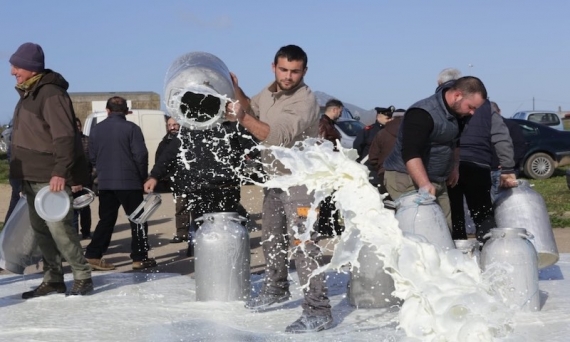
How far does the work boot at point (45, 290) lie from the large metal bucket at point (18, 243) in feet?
1.87

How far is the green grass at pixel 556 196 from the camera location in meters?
13.3

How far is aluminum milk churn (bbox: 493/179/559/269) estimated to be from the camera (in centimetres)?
778

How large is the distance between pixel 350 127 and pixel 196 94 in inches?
716

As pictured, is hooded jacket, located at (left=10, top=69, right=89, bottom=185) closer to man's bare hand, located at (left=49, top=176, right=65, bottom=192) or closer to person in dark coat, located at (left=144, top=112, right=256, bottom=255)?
man's bare hand, located at (left=49, top=176, right=65, bottom=192)

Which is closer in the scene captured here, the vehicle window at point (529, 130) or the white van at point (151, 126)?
the vehicle window at point (529, 130)

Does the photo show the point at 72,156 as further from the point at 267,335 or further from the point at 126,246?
the point at 126,246

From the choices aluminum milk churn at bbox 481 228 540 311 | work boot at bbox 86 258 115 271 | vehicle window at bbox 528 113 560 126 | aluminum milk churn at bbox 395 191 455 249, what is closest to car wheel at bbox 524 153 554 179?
vehicle window at bbox 528 113 560 126

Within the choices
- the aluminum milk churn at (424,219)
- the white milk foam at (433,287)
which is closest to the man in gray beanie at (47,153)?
the aluminum milk churn at (424,219)

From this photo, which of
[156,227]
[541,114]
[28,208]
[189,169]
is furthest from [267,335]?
[541,114]

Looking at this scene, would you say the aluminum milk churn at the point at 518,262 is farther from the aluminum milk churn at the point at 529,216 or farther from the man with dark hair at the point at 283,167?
the man with dark hair at the point at 283,167

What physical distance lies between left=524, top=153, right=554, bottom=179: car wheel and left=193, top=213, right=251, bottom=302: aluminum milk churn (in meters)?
15.7

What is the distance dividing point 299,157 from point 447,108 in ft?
7.58

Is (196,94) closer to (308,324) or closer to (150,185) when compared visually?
(308,324)

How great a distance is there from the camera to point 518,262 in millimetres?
6711
